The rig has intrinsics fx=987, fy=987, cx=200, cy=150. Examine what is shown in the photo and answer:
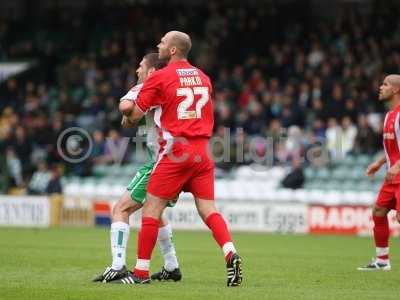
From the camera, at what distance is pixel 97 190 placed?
25078 mm

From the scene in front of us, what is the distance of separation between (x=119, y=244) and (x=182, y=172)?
101 cm

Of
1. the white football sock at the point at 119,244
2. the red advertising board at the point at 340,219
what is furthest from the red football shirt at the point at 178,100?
the red advertising board at the point at 340,219

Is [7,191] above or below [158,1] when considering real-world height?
below

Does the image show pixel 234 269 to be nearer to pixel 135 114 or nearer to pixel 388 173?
pixel 135 114

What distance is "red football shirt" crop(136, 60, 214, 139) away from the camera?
9617mm

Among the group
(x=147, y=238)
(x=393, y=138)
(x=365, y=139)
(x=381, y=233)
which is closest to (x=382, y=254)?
(x=381, y=233)

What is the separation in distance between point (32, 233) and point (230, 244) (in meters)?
11.5

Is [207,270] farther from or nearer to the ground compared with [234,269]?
nearer to the ground

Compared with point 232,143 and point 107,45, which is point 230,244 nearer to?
point 232,143

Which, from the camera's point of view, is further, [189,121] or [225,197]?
[225,197]

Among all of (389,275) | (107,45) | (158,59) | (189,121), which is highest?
(107,45)

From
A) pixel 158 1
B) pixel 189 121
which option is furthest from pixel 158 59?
pixel 158 1

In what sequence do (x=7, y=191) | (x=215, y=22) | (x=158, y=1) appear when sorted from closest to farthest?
(x=7, y=191), (x=215, y=22), (x=158, y=1)

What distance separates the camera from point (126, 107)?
950 centimetres
